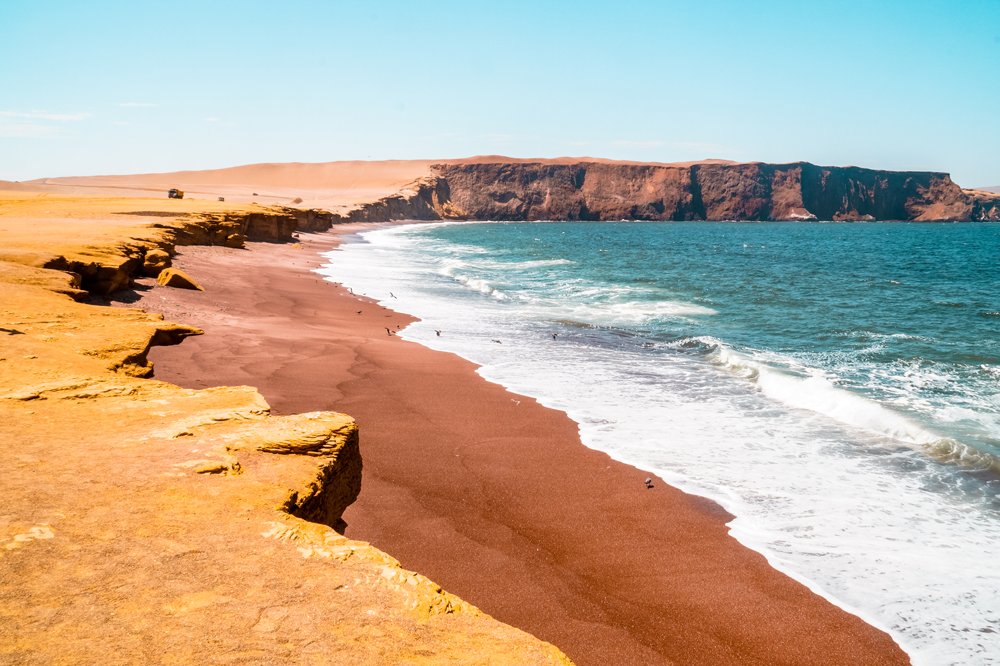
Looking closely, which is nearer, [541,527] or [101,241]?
[541,527]

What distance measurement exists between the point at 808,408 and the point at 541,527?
5.77 metres

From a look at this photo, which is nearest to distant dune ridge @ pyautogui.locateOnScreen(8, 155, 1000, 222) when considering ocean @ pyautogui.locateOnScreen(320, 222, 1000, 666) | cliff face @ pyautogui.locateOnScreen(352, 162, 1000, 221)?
cliff face @ pyautogui.locateOnScreen(352, 162, 1000, 221)

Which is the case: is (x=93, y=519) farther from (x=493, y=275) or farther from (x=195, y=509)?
(x=493, y=275)

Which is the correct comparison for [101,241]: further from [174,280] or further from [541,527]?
[541,527]

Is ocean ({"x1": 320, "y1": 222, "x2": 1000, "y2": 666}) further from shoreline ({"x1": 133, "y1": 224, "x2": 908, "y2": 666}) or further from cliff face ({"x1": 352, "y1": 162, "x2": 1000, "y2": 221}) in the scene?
cliff face ({"x1": 352, "y1": 162, "x2": 1000, "y2": 221})

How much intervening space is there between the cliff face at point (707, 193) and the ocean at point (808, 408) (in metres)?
135

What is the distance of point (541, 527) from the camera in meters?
5.36

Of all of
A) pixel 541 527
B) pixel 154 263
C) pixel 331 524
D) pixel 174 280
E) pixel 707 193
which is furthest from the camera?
pixel 707 193

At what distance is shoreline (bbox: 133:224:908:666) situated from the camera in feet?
13.5

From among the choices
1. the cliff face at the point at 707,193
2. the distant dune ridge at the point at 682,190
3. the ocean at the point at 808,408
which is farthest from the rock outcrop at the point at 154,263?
the cliff face at the point at 707,193

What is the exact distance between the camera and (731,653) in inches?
156

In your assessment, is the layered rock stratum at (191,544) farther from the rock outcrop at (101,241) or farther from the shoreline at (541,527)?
the rock outcrop at (101,241)

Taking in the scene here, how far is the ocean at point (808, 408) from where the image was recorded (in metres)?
4.99

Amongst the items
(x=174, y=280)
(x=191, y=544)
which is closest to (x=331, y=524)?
(x=191, y=544)
